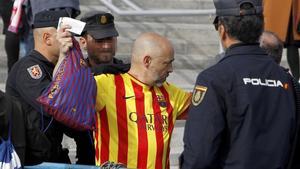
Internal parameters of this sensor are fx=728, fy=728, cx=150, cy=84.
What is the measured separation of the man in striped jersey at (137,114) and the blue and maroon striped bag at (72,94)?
236 millimetres

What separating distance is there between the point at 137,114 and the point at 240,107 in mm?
1004

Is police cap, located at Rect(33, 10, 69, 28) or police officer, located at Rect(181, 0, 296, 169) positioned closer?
police officer, located at Rect(181, 0, 296, 169)

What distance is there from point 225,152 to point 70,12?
1502 millimetres

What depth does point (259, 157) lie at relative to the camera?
305cm

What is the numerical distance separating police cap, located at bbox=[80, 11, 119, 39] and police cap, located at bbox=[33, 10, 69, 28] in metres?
0.62

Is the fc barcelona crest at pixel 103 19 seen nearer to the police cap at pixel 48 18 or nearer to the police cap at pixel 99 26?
the police cap at pixel 99 26

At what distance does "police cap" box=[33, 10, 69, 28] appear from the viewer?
399 cm

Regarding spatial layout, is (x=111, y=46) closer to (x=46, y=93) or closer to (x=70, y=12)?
(x=70, y=12)

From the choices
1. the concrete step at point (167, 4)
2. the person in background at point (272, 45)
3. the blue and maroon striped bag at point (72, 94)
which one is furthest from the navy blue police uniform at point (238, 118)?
the concrete step at point (167, 4)

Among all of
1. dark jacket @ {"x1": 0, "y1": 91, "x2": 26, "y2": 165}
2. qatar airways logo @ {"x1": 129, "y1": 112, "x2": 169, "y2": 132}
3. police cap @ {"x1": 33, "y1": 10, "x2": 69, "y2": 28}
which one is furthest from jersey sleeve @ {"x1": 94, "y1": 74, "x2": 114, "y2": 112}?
dark jacket @ {"x1": 0, "y1": 91, "x2": 26, "y2": 165}

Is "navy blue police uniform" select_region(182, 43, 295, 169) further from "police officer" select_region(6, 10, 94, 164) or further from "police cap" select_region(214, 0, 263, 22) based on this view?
"police officer" select_region(6, 10, 94, 164)

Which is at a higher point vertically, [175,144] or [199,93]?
[199,93]

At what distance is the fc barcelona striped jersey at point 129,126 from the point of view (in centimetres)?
387

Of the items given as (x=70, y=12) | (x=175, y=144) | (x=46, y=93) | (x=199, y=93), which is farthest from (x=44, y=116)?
(x=175, y=144)
